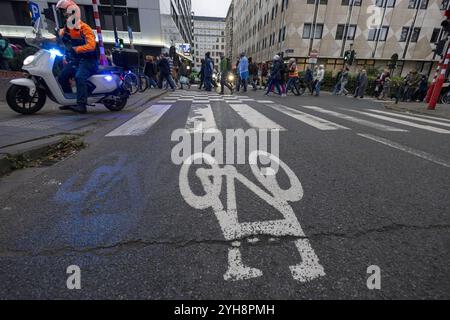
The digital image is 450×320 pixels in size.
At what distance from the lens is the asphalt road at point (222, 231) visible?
133 centimetres

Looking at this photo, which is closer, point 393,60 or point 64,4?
point 64,4

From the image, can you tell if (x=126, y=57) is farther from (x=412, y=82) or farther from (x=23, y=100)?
(x=412, y=82)

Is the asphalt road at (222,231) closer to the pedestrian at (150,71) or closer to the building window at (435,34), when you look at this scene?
the pedestrian at (150,71)

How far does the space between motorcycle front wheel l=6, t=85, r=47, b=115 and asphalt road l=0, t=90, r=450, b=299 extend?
12.2ft

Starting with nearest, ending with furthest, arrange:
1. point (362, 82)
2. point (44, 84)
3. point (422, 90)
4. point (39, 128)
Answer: point (39, 128) < point (44, 84) < point (422, 90) < point (362, 82)

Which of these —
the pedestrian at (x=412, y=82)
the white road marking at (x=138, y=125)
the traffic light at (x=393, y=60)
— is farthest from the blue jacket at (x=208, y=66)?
the traffic light at (x=393, y=60)

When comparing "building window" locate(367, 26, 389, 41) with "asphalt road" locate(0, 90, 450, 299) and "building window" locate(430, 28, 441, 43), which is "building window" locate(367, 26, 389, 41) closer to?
"building window" locate(430, 28, 441, 43)

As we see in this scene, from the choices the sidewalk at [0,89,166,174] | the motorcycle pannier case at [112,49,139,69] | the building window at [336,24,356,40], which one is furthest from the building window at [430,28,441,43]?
the sidewalk at [0,89,166,174]

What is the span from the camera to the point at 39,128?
14.1ft

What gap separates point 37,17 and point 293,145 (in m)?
11.5

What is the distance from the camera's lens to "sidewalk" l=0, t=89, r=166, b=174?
3.14 m

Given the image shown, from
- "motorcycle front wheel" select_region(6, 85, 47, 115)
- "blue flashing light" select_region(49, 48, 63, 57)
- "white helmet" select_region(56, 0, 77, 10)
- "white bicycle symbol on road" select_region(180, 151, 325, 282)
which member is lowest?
"white bicycle symbol on road" select_region(180, 151, 325, 282)

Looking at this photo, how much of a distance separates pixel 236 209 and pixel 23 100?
241 inches

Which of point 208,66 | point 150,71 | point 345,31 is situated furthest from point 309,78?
point 345,31
